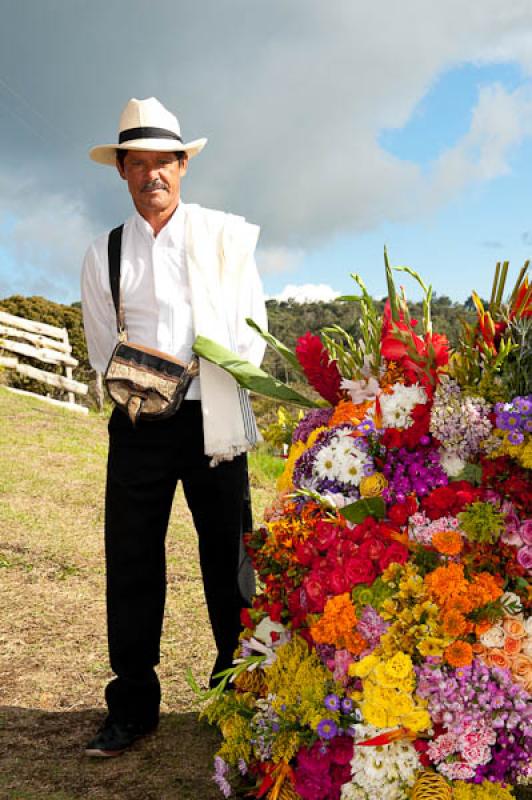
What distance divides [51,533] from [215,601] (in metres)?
3.55

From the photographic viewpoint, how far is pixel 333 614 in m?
2.41

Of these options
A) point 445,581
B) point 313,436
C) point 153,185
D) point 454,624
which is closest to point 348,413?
point 313,436

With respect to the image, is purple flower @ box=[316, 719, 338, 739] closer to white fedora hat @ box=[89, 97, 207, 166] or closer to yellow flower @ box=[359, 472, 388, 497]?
yellow flower @ box=[359, 472, 388, 497]

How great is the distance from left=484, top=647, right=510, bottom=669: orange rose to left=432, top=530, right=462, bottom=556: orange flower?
0.28m

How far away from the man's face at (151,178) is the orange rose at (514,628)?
6.16 feet

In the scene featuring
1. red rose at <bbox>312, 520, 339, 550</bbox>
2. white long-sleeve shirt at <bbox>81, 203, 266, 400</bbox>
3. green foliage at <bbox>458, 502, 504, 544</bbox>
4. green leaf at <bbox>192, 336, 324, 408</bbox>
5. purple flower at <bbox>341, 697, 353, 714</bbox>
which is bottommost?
purple flower at <bbox>341, 697, 353, 714</bbox>

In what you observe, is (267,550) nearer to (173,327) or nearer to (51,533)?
(173,327)

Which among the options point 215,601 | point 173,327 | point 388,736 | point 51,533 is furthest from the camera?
point 51,533

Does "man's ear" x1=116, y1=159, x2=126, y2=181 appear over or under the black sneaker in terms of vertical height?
over

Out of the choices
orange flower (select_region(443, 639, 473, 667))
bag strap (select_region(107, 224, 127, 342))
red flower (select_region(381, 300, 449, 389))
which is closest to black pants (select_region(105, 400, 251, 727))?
bag strap (select_region(107, 224, 127, 342))

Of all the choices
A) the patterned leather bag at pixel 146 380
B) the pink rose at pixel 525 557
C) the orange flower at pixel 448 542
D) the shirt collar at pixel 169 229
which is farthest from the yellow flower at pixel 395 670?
the shirt collar at pixel 169 229

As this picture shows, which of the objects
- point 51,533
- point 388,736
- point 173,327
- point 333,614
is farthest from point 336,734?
point 51,533

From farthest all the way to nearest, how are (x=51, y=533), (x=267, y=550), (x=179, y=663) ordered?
(x=51, y=533)
(x=179, y=663)
(x=267, y=550)

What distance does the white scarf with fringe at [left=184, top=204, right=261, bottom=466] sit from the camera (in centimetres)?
308
